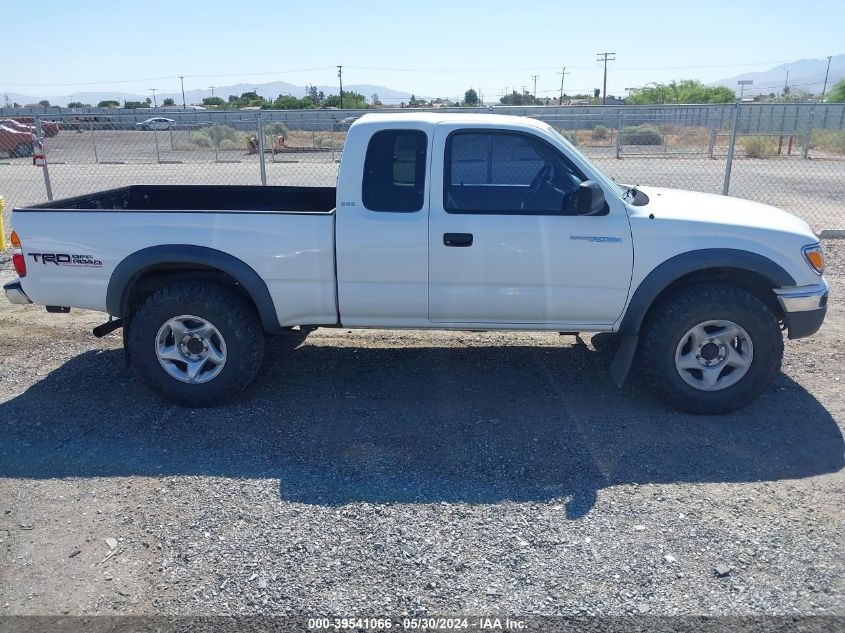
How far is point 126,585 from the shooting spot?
11.4 ft

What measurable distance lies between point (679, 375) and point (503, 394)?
1270 mm

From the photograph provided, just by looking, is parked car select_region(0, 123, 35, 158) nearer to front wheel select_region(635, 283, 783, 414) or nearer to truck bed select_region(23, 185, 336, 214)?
truck bed select_region(23, 185, 336, 214)

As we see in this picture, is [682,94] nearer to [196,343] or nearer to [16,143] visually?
[16,143]

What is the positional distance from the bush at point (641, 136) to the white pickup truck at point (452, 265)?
71.2ft

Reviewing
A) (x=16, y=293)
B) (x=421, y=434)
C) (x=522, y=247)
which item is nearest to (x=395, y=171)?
(x=522, y=247)

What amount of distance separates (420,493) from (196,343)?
2118 millimetres

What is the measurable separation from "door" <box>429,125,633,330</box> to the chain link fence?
381 inches

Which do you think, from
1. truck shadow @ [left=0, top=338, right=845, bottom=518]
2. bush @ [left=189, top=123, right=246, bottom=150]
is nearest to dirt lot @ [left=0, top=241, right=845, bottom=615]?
truck shadow @ [left=0, top=338, right=845, bottom=518]

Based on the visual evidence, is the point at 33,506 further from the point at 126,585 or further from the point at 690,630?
the point at 690,630

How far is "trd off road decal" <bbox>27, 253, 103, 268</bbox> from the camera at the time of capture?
5215mm

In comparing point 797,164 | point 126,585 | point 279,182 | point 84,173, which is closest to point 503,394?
point 126,585

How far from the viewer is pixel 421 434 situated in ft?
16.3

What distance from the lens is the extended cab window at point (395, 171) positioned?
201 inches

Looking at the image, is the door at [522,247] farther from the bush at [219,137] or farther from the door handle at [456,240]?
the bush at [219,137]
